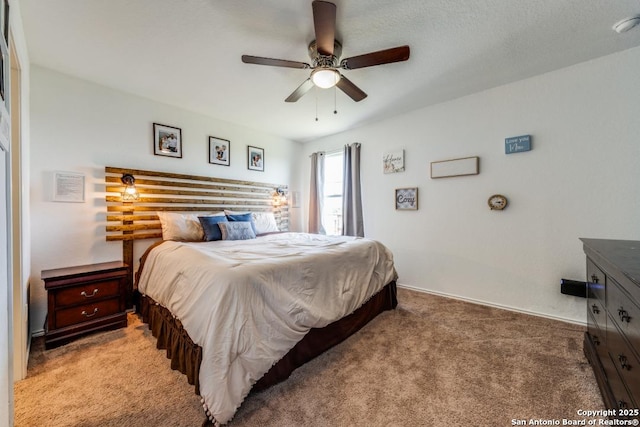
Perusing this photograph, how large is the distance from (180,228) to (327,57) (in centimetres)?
239

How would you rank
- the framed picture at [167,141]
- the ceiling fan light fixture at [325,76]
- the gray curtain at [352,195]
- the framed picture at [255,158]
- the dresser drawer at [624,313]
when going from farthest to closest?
1. the framed picture at [255,158]
2. the gray curtain at [352,195]
3. the framed picture at [167,141]
4. the ceiling fan light fixture at [325,76]
5. the dresser drawer at [624,313]

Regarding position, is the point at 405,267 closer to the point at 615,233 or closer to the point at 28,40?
the point at 615,233

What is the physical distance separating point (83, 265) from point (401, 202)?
151 inches

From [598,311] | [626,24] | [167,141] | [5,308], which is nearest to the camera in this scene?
[5,308]

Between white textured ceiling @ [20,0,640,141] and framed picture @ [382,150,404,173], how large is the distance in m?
0.86

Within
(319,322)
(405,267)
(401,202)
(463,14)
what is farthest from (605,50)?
(319,322)

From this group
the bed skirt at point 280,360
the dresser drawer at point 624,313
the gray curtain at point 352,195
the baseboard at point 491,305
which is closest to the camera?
the dresser drawer at point 624,313

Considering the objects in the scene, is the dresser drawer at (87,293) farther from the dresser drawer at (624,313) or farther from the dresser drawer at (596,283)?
the dresser drawer at (596,283)

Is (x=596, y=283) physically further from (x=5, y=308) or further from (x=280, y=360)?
(x=5, y=308)

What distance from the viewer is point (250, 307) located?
4.72 feet

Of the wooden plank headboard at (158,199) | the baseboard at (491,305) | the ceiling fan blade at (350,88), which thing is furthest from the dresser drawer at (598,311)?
the wooden plank headboard at (158,199)

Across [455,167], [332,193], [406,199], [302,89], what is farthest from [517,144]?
[332,193]

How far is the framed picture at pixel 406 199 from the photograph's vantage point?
3496 millimetres

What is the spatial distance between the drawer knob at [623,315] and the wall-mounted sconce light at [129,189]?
13.0 feet
